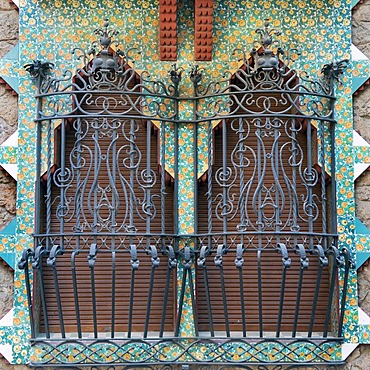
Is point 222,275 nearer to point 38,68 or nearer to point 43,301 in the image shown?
point 43,301

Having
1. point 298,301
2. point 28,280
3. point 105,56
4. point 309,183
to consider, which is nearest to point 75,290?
point 28,280

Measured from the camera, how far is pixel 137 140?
17.0 feet

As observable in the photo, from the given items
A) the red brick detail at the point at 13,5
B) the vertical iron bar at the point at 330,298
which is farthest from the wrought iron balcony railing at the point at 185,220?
the red brick detail at the point at 13,5

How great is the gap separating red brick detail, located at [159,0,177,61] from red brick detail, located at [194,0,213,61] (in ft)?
0.49

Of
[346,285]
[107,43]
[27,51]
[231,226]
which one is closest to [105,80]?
[107,43]

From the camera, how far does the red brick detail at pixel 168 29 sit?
16.4ft

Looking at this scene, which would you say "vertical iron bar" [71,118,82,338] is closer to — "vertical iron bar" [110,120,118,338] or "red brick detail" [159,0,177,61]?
"vertical iron bar" [110,120,118,338]

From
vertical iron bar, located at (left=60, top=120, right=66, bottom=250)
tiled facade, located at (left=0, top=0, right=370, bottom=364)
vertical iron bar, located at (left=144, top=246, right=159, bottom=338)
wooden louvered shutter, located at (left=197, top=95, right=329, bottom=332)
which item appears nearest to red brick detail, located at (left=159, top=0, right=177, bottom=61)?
tiled facade, located at (left=0, top=0, right=370, bottom=364)

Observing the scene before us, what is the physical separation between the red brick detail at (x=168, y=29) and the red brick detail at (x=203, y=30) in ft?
0.49

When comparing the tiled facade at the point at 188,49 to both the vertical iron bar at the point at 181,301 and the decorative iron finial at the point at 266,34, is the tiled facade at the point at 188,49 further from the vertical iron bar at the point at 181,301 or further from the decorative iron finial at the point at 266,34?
the vertical iron bar at the point at 181,301

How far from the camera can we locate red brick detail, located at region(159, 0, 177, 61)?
5.00 meters

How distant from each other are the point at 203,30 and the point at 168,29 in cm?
24

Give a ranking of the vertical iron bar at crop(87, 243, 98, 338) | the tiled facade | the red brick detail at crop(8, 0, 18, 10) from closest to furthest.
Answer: the vertical iron bar at crop(87, 243, 98, 338)
the tiled facade
the red brick detail at crop(8, 0, 18, 10)

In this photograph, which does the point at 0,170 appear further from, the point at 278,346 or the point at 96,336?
the point at 278,346
